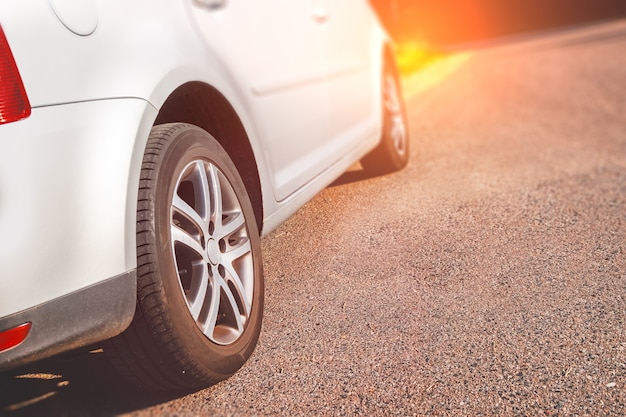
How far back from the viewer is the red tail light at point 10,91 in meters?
2.34

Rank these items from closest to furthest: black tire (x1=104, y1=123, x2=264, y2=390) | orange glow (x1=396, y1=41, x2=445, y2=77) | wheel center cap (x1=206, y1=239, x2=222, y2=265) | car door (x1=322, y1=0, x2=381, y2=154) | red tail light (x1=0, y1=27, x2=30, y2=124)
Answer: red tail light (x1=0, y1=27, x2=30, y2=124)
black tire (x1=104, y1=123, x2=264, y2=390)
wheel center cap (x1=206, y1=239, x2=222, y2=265)
car door (x1=322, y1=0, x2=381, y2=154)
orange glow (x1=396, y1=41, x2=445, y2=77)

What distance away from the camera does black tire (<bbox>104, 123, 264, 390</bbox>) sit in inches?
104

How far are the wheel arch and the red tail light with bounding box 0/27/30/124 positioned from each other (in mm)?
756

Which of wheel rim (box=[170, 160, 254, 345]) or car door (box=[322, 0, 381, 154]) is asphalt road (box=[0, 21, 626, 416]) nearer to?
wheel rim (box=[170, 160, 254, 345])

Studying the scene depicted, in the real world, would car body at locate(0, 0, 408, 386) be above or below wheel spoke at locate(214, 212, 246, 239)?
above

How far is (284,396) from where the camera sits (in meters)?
2.96

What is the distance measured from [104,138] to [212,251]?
677 millimetres

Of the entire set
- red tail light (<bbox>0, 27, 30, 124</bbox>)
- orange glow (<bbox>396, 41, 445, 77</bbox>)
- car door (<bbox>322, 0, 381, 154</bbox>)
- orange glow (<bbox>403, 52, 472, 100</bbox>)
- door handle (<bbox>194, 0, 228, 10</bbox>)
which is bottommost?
orange glow (<bbox>396, 41, 445, 77</bbox>)

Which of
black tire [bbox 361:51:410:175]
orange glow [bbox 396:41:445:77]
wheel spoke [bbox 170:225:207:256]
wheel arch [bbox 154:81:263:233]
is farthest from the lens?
orange glow [bbox 396:41:445:77]

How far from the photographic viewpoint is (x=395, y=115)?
6242 mm

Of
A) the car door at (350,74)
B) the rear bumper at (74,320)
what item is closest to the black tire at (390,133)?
the car door at (350,74)

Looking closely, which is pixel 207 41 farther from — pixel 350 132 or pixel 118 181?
pixel 350 132

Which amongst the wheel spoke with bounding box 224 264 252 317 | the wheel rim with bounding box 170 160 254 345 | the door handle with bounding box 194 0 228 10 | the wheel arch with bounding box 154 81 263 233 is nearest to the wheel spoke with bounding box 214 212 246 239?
the wheel rim with bounding box 170 160 254 345

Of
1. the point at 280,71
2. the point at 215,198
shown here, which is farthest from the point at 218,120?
the point at 280,71
